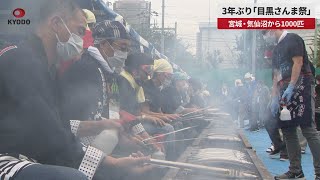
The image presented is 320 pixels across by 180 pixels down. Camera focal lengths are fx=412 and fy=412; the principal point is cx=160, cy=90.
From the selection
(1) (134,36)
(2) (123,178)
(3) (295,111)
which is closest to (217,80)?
(1) (134,36)

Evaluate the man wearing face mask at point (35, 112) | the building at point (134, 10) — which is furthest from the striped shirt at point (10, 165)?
the building at point (134, 10)

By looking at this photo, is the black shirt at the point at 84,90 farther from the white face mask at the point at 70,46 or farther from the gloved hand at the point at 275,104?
the gloved hand at the point at 275,104

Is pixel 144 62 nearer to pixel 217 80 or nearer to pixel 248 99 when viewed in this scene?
pixel 248 99

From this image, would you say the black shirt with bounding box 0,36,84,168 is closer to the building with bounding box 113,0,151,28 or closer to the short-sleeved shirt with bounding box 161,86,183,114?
the short-sleeved shirt with bounding box 161,86,183,114

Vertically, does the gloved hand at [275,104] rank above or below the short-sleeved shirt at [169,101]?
above

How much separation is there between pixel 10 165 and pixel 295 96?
3.34m

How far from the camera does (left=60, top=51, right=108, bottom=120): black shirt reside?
3.09m

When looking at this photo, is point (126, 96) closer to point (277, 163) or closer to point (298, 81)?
point (298, 81)

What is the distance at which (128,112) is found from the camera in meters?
4.39

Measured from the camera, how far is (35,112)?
183 centimetres

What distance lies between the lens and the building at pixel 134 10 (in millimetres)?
31953

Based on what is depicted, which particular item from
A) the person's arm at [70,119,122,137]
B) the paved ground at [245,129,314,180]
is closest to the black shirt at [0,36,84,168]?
the person's arm at [70,119,122,137]

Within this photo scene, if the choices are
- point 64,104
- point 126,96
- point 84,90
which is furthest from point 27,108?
point 126,96

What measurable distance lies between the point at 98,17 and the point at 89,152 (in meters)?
3.59
